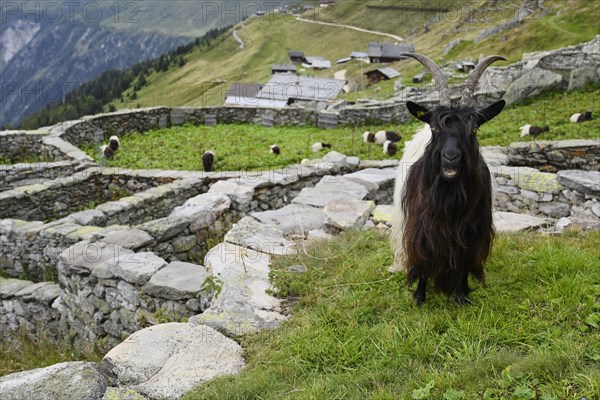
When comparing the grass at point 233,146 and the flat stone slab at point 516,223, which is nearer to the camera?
the flat stone slab at point 516,223

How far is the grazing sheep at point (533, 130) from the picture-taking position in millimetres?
12977

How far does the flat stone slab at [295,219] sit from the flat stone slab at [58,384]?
3549 millimetres

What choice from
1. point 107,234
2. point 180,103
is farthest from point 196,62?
point 107,234

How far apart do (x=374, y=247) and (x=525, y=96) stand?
586 inches

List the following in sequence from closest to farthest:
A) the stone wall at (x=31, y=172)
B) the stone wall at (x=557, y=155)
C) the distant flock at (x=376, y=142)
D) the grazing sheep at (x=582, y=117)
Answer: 1. the stone wall at (x=557, y=155)
2. the stone wall at (x=31, y=172)
3. the distant flock at (x=376, y=142)
4. the grazing sheep at (x=582, y=117)

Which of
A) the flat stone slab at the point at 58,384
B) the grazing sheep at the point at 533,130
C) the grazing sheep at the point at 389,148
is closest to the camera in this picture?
the flat stone slab at the point at 58,384

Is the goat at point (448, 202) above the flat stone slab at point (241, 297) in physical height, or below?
above

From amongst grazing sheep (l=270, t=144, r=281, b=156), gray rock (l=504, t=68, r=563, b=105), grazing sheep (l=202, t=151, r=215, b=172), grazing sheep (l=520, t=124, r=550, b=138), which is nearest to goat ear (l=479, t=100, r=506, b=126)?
grazing sheep (l=520, t=124, r=550, b=138)

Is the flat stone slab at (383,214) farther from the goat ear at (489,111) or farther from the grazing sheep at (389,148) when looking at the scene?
the grazing sheep at (389,148)

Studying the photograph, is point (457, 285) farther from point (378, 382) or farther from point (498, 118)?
point (498, 118)

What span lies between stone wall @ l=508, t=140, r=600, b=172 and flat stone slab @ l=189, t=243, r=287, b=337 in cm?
664

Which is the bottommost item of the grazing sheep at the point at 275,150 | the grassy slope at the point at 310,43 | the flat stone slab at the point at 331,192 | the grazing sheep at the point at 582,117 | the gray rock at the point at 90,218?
the gray rock at the point at 90,218

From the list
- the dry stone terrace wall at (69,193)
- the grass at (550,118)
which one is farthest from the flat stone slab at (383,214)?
the grass at (550,118)

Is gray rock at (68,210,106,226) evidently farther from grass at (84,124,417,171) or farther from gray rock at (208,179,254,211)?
grass at (84,124,417,171)
